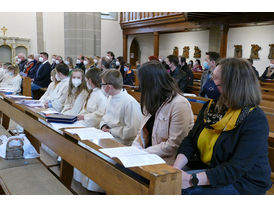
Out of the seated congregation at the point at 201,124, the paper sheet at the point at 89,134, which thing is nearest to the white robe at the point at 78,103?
the seated congregation at the point at 201,124

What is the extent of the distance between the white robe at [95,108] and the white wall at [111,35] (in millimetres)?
14006

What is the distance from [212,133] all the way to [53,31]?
15.4 metres

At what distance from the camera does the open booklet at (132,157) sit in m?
1.69

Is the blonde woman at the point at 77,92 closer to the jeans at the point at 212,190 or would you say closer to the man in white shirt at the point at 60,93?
the man in white shirt at the point at 60,93

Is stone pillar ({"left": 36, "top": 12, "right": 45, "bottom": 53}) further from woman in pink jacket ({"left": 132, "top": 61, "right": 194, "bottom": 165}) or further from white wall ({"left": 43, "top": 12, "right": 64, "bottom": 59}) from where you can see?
woman in pink jacket ({"left": 132, "top": 61, "right": 194, "bottom": 165})

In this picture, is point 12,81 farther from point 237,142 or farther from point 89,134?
point 237,142

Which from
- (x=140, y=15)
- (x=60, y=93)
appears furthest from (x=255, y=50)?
(x=60, y=93)

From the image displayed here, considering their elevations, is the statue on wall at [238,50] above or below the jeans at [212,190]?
above

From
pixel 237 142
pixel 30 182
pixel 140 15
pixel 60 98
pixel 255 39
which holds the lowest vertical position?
pixel 30 182

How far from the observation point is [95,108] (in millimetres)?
3865

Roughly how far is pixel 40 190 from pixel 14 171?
1.70ft

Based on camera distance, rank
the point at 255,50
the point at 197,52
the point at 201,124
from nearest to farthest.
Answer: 1. the point at 201,124
2. the point at 255,50
3. the point at 197,52

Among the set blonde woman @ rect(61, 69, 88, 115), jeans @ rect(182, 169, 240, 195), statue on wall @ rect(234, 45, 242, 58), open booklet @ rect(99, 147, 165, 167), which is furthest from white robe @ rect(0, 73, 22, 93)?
statue on wall @ rect(234, 45, 242, 58)

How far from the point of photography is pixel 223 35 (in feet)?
38.2
